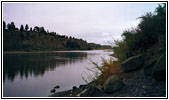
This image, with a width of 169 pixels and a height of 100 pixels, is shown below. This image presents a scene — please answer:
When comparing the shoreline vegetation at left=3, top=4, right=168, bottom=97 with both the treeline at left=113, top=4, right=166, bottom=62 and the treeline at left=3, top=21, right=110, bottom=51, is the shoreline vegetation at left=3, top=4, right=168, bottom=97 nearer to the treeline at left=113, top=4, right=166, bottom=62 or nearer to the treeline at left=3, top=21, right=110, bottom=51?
the treeline at left=113, top=4, right=166, bottom=62

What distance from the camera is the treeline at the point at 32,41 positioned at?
70.7 m

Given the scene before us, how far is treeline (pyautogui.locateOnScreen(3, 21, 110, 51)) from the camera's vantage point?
70688 mm

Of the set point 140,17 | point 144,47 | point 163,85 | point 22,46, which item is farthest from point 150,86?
point 22,46

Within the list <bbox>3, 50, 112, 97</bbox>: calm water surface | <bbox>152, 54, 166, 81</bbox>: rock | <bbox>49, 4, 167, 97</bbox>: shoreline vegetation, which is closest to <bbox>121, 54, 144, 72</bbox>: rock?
<bbox>49, 4, 167, 97</bbox>: shoreline vegetation

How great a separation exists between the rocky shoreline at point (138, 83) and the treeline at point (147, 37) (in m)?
0.80

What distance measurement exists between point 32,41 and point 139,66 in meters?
88.2

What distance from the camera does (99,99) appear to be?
4.24m

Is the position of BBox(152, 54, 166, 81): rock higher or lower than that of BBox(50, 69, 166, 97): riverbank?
higher

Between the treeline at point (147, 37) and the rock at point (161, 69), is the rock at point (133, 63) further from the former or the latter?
the rock at point (161, 69)

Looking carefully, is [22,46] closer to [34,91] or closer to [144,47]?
[34,91]

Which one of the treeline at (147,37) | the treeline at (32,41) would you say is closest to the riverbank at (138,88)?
the treeline at (147,37)

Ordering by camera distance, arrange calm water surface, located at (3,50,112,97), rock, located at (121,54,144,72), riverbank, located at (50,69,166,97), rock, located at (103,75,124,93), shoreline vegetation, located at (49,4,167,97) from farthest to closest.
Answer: calm water surface, located at (3,50,112,97) < rock, located at (121,54,144,72) < rock, located at (103,75,124,93) < shoreline vegetation, located at (49,4,167,97) < riverbank, located at (50,69,166,97)

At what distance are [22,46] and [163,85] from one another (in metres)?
83.0

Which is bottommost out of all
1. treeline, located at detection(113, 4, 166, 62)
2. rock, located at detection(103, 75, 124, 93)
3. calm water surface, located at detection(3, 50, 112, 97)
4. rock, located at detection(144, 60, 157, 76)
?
calm water surface, located at detection(3, 50, 112, 97)
